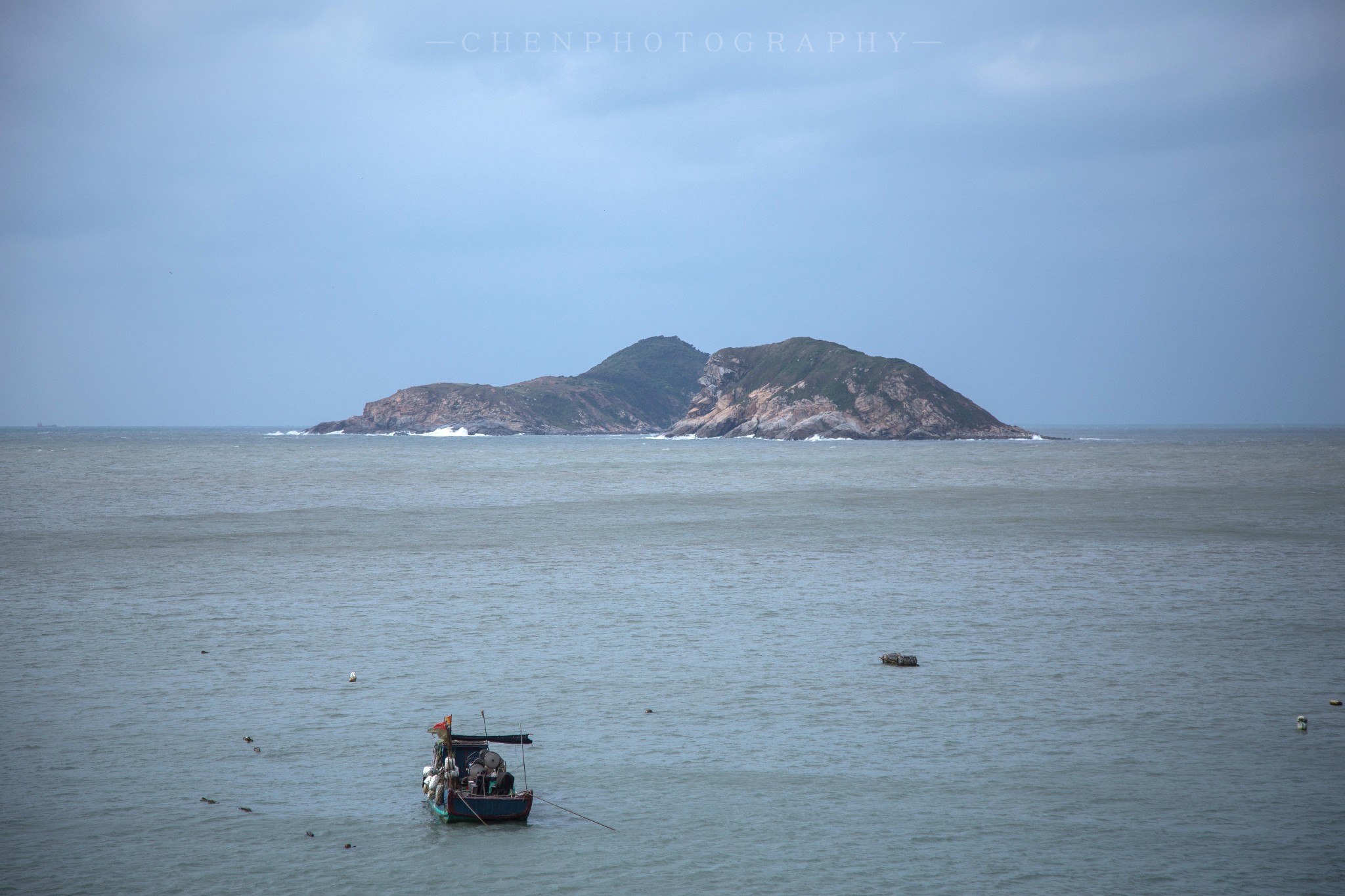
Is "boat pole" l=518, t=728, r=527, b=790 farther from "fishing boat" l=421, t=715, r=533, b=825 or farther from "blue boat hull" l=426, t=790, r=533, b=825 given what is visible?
"blue boat hull" l=426, t=790, r=533, b=825

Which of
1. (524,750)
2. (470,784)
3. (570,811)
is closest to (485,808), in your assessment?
(470,784)

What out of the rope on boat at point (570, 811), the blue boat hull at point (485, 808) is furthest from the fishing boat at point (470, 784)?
the rope on boat at point (570, 811)

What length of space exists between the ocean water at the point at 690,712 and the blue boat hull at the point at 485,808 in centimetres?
25

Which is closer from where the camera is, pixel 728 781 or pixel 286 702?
pixel 728 781

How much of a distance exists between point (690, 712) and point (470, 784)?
257 inches

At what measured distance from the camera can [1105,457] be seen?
519 feet

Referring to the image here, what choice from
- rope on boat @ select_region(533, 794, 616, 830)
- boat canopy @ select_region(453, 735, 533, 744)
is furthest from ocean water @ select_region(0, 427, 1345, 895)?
boat canopy @ select_region(453, 735, 533, 744)

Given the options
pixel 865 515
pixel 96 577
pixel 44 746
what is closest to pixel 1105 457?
pixel 865 515

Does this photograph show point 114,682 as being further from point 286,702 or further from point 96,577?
point 96,577

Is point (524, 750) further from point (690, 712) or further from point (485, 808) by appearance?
point (690, 712)

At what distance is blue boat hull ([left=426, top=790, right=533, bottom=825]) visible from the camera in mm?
16609

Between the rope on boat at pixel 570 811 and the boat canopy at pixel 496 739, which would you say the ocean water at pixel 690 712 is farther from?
the boat canopy at pixel 496 739

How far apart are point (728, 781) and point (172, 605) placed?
936 inches

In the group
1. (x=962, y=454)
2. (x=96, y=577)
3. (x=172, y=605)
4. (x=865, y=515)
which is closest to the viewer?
(x=172, y=605)
